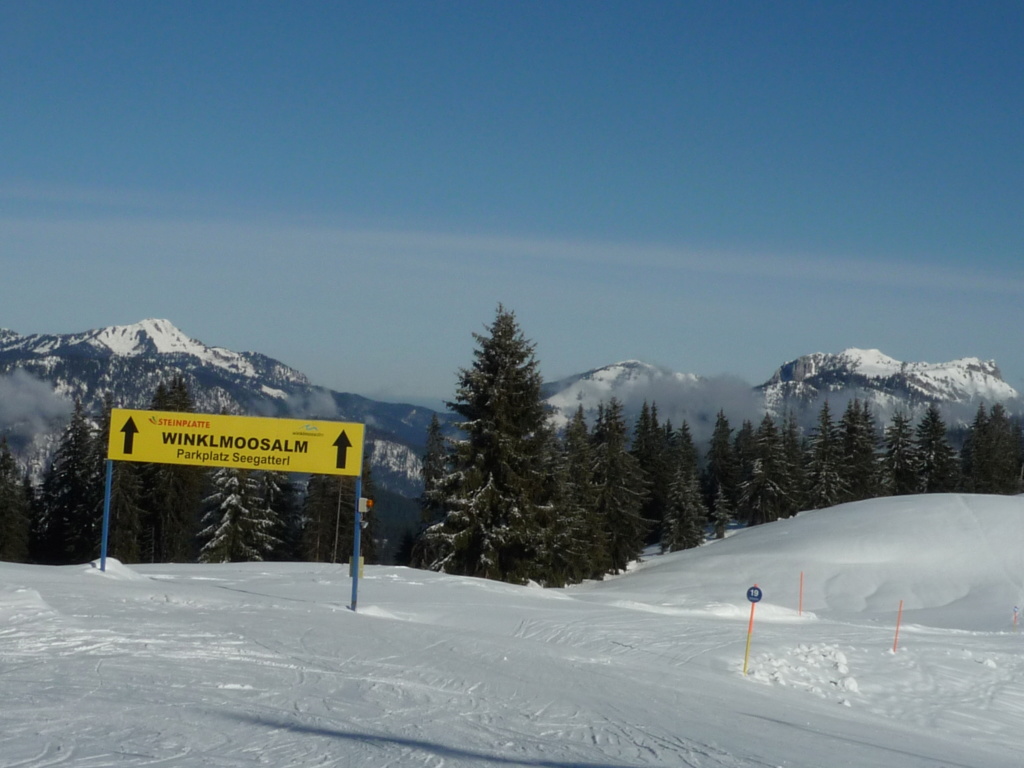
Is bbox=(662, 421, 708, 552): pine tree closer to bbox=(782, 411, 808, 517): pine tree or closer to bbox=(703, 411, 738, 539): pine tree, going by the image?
bbox=(782, 411, 808, 517): pine tree

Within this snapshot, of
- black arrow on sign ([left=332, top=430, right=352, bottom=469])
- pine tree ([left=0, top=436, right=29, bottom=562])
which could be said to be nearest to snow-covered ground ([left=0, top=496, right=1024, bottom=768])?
black arrow on sign ([left=332, top=430, right=352, bottom=469])

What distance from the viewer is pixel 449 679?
497 inches

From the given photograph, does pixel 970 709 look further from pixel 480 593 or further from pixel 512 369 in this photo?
pixel 512 369

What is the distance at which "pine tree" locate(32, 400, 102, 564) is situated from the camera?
4841cm

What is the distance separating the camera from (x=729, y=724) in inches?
454

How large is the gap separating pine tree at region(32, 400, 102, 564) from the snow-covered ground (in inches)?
990

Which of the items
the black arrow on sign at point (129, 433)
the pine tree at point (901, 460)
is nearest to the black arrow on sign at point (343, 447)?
the black arrow on sign at point (129, 433)

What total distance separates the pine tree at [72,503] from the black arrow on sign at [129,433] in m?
28.3

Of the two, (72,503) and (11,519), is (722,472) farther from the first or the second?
(11,519)

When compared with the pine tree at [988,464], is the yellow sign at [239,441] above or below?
below

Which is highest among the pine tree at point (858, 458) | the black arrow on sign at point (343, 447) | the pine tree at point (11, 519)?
the pine tree at point (858, 458)

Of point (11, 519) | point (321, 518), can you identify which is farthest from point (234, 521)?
point (11, 519)

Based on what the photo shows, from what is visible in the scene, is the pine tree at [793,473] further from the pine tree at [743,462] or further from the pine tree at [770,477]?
the pine tree at [743,462]

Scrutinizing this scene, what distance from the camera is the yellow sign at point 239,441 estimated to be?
19.9 meters
